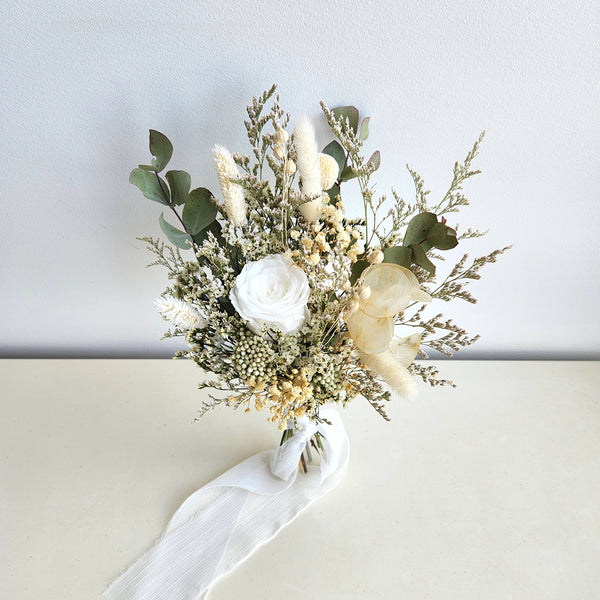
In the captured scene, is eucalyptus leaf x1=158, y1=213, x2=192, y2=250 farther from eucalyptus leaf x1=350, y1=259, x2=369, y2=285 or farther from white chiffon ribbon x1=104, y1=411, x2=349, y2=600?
white chiffon ribbon x1=104, y1=411, x2=349, y2=600

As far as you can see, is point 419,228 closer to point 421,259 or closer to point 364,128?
point 421,259

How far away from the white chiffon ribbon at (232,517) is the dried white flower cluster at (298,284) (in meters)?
0.20

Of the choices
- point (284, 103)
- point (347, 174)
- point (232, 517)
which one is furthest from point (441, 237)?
point (232, 517)

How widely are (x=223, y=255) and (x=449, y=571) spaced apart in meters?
0.61

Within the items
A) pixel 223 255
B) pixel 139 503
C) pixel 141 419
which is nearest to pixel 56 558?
pixel 139 503

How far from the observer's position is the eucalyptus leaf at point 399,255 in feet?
2.28

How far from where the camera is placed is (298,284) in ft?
2.14

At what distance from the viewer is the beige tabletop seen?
0.79 m

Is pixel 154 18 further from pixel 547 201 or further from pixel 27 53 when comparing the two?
pixel 547 201

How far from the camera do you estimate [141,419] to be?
104 cm

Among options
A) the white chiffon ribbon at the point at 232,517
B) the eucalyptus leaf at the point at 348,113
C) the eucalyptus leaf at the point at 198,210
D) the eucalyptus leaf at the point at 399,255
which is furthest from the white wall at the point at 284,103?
the white chiffon ribbon at the point at 232,517

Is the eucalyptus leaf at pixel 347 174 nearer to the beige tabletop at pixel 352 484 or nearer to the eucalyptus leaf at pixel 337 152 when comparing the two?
the eucalyptus leaf at pixel 337 152

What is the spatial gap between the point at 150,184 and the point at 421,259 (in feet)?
1.39

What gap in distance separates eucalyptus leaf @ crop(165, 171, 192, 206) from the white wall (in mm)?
105
